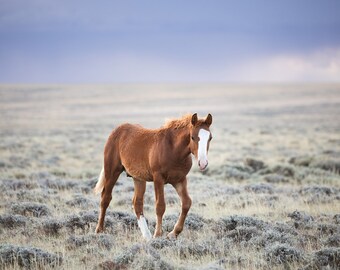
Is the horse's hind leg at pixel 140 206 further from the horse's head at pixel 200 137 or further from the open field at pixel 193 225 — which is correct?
the horse's head at pixel 200 137

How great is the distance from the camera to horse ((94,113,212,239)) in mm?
7418

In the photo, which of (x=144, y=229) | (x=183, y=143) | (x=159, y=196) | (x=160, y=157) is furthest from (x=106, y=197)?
(x=183, y=143)

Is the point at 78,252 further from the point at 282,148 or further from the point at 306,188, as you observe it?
the point at 282,148

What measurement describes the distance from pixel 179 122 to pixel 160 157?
674mm

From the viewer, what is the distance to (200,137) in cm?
720

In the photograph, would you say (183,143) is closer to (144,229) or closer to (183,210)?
(183,210)

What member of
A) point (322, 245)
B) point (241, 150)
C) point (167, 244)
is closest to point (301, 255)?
point (322, 245)

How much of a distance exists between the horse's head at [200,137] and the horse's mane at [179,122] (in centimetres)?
35

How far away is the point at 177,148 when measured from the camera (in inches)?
305

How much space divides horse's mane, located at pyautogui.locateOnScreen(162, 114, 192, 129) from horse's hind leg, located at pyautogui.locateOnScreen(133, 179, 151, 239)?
1276 millimetres

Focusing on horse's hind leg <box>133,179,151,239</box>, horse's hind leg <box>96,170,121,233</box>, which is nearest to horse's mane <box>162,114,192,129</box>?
horse's hind leg <box>133,179,151,239</box>

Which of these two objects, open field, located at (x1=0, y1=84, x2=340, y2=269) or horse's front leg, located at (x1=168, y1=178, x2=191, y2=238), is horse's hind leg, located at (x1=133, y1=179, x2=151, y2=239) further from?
horse's front leg, located at (x1=168, y1=178, x2=191, y2=238)

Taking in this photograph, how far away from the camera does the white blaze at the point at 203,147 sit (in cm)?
695

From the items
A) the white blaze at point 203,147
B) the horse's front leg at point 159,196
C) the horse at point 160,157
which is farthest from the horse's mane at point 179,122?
the horse's front leg at point 159,196
